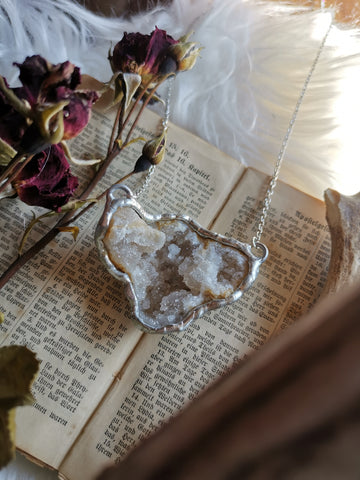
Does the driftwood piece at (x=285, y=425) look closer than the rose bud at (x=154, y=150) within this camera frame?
Yes

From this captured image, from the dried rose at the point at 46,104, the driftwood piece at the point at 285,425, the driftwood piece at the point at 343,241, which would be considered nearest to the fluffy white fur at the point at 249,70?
the driftwood piece at the point at 343,241

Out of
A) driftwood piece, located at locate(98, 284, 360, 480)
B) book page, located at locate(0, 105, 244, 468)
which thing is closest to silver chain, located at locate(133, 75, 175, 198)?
book page, located at locate(0, 105, 244, 468)

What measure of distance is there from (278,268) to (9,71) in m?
0.60

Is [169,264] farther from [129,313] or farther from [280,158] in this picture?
[280,158]

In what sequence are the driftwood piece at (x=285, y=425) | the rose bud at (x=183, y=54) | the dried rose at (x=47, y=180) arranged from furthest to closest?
the rose bud at (x=183, y=54) < the dried rose at (x=47, y=180) < the driftwood piece at (x=285, y=425)

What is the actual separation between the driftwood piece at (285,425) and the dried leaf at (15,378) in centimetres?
26

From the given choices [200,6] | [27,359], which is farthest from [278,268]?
[200,6]

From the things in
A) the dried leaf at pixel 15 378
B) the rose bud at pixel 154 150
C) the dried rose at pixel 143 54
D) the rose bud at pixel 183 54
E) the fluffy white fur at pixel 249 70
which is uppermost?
the fluffy white fur at pixel 249 70

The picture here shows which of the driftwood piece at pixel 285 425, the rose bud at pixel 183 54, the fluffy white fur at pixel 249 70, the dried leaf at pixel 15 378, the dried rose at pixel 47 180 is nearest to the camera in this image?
the driftwood piece at pixel 285 425

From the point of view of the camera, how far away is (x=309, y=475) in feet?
0.81

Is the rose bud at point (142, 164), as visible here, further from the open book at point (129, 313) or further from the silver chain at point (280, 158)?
the silver chain at point (280, 158)

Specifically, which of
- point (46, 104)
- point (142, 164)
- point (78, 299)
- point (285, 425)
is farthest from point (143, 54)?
point (285, 425)

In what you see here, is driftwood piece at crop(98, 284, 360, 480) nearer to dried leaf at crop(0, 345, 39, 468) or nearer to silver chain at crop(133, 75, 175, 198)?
dried leaf at crop(0, 345, 39, 468)

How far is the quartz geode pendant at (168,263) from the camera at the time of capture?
2.42 ft
